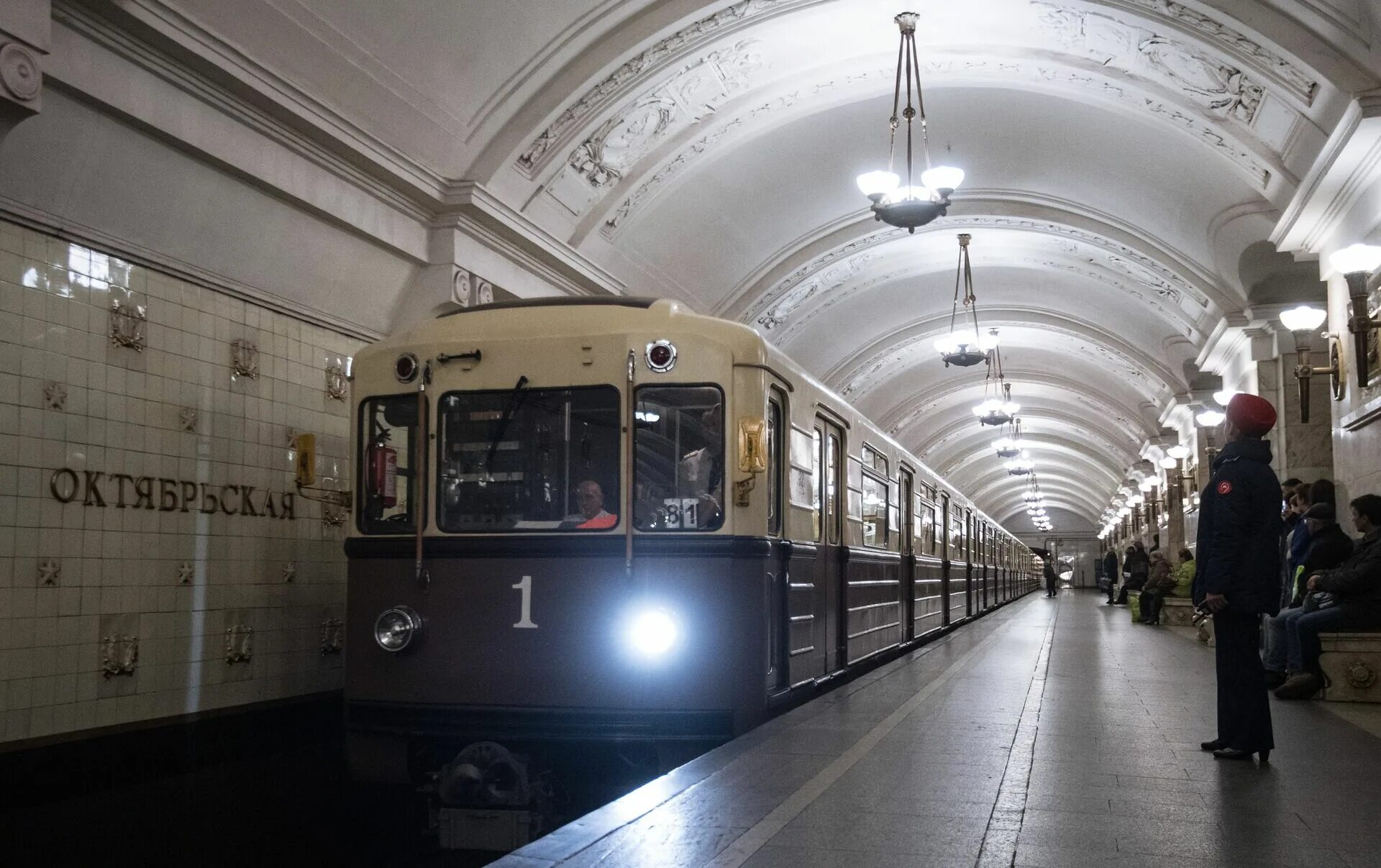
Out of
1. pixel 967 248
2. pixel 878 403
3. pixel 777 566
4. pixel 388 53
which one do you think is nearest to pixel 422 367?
pixel 777 566

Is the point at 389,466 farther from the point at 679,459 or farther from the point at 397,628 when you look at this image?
the point at 679,459

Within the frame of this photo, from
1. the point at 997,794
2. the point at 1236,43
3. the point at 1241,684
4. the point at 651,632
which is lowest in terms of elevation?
the point at 997,794

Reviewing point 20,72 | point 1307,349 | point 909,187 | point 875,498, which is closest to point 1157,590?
point 1307,349

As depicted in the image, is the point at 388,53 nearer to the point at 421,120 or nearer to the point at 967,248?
the point at 421,120

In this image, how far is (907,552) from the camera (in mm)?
13266

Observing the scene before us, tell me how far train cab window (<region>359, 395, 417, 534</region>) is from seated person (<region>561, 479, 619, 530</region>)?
2.94ft

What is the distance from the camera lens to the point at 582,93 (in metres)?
11.7

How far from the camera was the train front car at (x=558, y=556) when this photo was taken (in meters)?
6.14

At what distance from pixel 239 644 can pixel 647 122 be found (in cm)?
691

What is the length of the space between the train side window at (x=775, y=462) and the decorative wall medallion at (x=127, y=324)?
408cm

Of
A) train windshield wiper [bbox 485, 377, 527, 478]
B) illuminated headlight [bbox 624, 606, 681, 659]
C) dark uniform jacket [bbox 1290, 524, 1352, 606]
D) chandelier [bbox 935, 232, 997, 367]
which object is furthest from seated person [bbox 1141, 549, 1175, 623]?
train windshield wiper [bbox 485, 377, 527, 478]

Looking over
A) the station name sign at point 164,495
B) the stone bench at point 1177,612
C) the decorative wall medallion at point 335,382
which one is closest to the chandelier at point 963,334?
the stone bench at point 1177,612

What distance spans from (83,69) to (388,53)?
307 cm

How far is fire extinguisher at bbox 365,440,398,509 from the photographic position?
6.63 m
